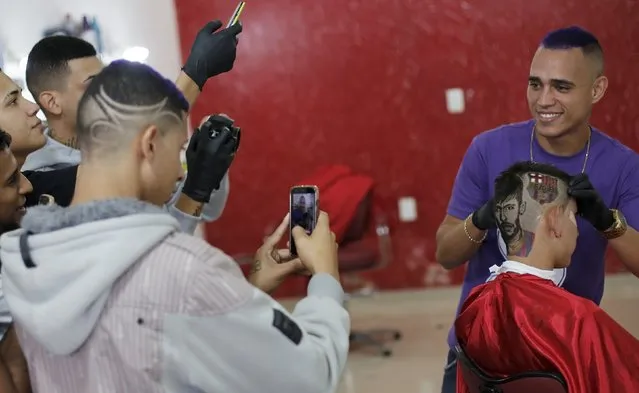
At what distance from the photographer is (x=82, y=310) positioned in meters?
0.94

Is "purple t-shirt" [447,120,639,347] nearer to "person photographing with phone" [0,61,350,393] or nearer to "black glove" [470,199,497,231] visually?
"black glove" [470,199,497,231]

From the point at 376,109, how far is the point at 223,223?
3.88ft

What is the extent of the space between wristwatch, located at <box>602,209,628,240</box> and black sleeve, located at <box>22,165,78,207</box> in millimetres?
1313

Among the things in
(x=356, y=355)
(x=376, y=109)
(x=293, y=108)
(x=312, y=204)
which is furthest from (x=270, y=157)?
(x=312, y=204)

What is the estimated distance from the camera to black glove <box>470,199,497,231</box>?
1729mm

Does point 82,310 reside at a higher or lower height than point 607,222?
higher

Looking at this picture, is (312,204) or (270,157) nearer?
(312,204)

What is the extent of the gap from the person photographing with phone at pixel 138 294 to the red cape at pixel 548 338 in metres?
0.56

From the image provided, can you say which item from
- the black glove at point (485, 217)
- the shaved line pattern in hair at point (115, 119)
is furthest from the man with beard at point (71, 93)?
the black glove at point (485, 217)

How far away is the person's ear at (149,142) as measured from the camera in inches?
40.1

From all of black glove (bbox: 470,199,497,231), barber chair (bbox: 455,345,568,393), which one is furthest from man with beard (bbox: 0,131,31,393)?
black glove (bbox: 470,199,497,231)

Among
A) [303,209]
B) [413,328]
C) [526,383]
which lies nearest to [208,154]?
[303,209]

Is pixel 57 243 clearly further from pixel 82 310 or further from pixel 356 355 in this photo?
pixel 356 355

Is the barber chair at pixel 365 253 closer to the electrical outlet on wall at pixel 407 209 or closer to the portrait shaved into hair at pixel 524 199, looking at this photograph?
the electrical outlet on wall at pixel 407 209
